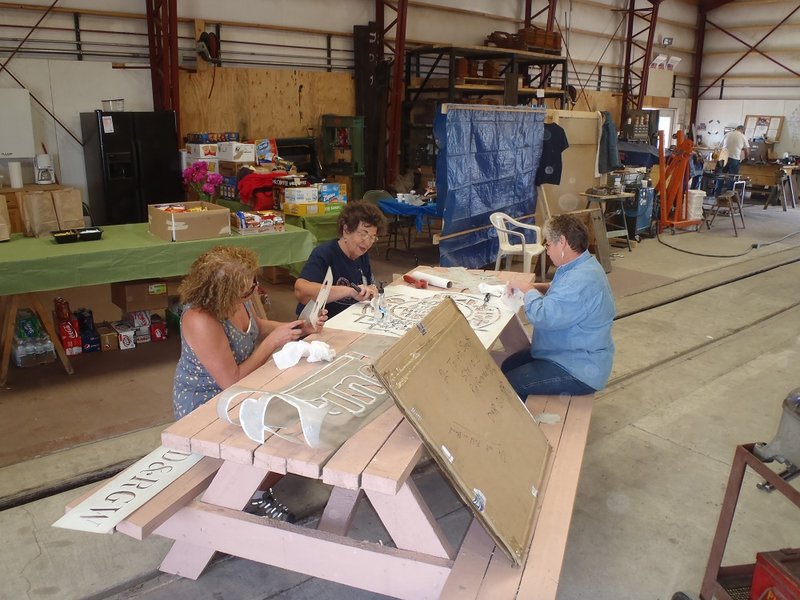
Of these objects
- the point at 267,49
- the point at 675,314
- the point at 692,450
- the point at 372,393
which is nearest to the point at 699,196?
the point at 675,314

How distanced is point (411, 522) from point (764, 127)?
1578 centimetres

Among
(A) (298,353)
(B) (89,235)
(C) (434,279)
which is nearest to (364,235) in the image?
(C) (434,279)

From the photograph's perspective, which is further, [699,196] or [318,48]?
[699,196]

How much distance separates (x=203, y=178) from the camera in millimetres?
6480

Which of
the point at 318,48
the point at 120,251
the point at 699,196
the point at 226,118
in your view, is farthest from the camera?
the point at 699,196

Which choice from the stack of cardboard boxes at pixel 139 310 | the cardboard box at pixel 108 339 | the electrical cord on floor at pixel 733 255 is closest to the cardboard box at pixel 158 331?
the stack of cardboard boxes at pixel 139 310

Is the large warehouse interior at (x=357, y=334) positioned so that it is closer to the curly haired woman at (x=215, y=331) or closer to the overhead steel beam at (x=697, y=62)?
the curly haired woman at (x=215, y=331)

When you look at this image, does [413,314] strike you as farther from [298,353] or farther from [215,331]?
[215,331]

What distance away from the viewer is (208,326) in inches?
88.7

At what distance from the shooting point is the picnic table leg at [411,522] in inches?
73.8

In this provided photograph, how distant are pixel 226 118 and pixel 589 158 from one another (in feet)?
15.1

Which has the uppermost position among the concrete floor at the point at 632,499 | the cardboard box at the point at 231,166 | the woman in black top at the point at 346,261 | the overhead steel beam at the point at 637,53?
the overhead steel beam at the point at 637,53

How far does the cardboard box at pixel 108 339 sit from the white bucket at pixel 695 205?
8.57m

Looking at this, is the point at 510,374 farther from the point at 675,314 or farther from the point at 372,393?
the point at 675,314
